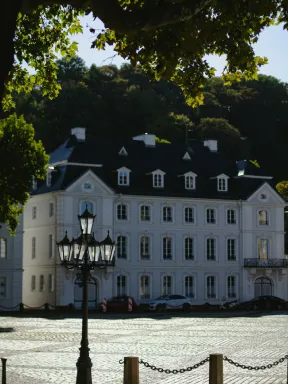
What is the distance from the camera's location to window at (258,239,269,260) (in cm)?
7656

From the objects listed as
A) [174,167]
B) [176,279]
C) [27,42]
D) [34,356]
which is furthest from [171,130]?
[27,42]

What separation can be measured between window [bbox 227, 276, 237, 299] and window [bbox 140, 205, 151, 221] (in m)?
8.76

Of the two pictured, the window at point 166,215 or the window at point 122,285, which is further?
the window at point 166,215

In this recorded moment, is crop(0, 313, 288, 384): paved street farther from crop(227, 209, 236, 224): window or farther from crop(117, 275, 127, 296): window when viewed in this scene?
crop(227, 209, 236, 224): window

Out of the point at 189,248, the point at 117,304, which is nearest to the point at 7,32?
the point at 117,304

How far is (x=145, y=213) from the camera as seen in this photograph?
7281 centimetres

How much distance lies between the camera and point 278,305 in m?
69.8

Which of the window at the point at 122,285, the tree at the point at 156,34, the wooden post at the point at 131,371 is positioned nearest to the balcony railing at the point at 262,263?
the window at the point at 122,285

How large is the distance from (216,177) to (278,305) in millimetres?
12998

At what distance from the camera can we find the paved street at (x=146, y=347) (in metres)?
22.2

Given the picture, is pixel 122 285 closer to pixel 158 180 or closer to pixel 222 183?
pixel 158 180

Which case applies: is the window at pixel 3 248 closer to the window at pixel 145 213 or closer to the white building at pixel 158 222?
the white building at pixel 158 222

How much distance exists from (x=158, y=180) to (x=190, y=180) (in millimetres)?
3110

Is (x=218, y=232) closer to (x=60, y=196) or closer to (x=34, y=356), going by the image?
(x=60, y=196)
